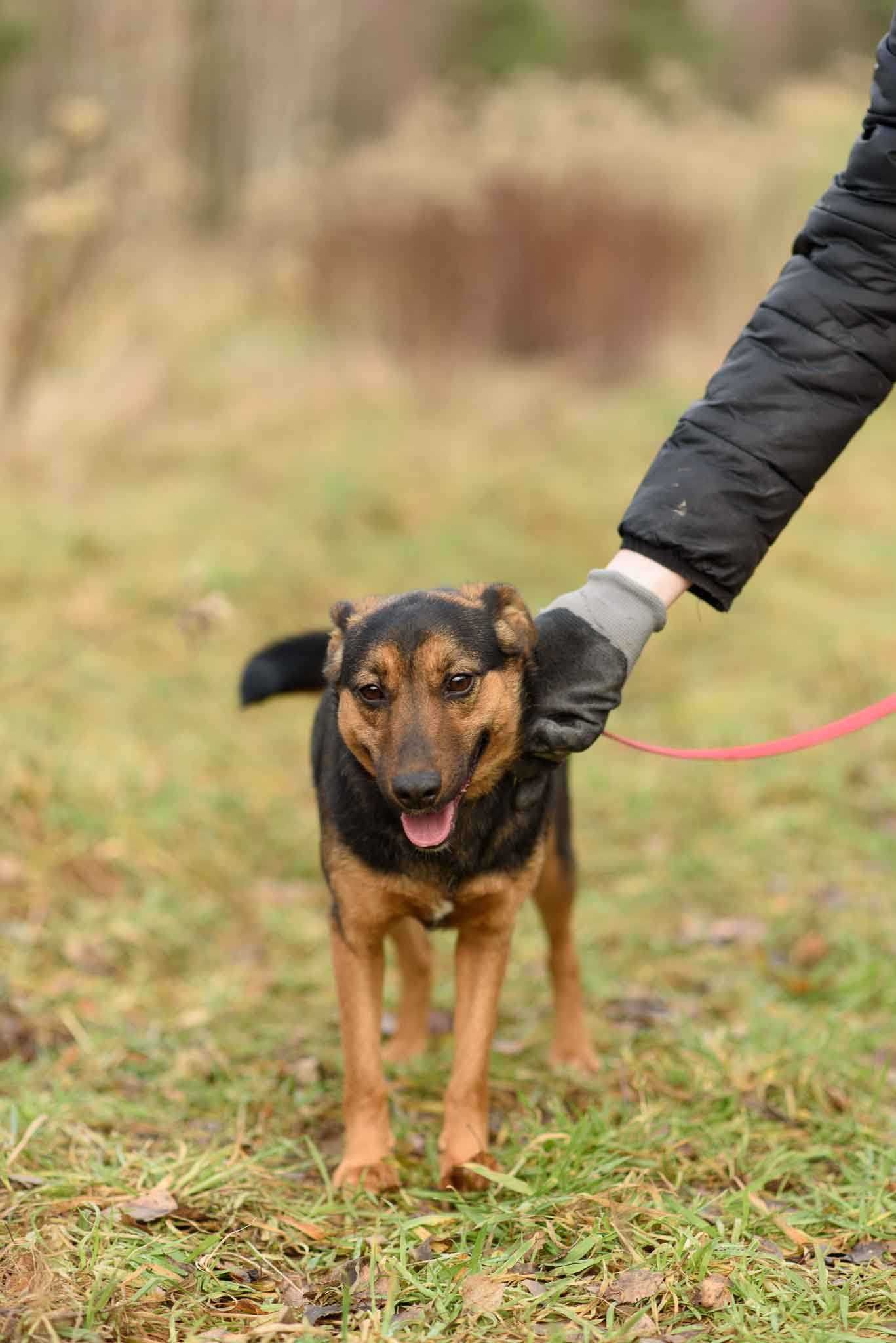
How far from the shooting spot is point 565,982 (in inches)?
159

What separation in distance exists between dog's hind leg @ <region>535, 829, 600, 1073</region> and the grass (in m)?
0.09

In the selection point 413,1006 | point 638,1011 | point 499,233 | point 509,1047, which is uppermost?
point 499,233

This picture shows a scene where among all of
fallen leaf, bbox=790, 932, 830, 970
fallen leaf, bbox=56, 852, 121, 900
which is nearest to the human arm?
fallen leaf, bbox=790, 932, 830, 970

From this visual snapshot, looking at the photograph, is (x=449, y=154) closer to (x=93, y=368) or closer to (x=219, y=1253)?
(x=93, y=368)

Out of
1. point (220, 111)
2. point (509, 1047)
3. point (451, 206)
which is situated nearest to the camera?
point (509, 1047)

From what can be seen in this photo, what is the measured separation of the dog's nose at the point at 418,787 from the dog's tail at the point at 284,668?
0.91 meters

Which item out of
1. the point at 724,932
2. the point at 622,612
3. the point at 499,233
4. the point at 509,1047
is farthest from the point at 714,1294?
the point at 499,233

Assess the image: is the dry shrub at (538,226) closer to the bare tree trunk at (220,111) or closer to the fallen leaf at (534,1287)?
A: the bare tree trunk at (220,111)

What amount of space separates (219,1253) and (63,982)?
6.60 ft

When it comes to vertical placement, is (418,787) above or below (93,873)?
above

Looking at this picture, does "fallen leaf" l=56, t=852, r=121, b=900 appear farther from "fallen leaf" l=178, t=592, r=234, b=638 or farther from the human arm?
the human arm

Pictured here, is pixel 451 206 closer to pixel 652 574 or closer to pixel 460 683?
pixel 652 574

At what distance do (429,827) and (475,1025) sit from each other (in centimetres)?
57

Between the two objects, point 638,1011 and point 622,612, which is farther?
point 638,1011
